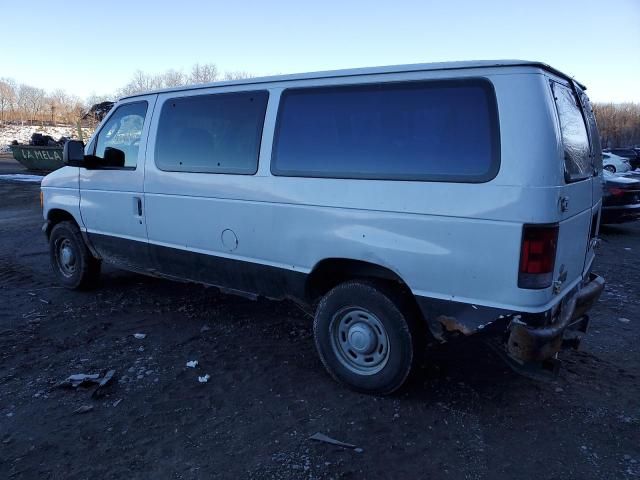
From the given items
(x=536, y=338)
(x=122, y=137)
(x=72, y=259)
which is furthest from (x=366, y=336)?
(x=72, y=259)

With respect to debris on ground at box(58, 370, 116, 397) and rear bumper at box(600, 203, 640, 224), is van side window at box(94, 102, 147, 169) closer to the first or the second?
debris on ground at box(58, 370, 116, 397)

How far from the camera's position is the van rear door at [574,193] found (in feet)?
9.81

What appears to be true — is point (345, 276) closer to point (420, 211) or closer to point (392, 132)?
point (420, 211)

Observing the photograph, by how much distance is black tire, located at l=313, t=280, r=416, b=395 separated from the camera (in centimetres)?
337

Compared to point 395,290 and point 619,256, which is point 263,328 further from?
point 619,256

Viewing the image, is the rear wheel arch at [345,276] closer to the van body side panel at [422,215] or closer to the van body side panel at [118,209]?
the van body side panel at [422,215]

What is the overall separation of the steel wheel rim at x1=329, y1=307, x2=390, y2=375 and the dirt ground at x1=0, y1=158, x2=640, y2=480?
0.75 ft

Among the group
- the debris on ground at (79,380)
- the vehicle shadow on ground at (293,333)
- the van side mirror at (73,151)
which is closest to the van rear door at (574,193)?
the vehicle shadow on ground at (293,333)

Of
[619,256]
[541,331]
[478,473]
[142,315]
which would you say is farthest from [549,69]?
[619,256]

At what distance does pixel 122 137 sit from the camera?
5074 millimetres

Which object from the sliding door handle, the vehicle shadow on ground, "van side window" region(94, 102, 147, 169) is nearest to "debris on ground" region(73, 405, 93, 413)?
the vehicle shadow on ground

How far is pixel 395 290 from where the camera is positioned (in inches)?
136

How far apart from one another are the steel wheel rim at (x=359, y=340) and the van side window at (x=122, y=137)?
260cm

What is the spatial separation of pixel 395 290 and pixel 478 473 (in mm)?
1212
